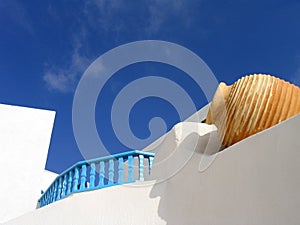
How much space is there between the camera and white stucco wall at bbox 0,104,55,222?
5613mm

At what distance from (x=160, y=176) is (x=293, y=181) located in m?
1.53

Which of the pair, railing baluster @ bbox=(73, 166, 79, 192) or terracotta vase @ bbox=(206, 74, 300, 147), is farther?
railing baluster @ bbox=(73, 166, 79, 192)

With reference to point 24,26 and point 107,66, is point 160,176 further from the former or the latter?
point 24,26

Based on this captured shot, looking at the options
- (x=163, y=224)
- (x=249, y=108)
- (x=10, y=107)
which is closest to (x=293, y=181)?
(x=249, y=108)

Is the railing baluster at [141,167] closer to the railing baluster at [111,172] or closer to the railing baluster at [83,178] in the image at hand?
the railing baluster at [111,172]

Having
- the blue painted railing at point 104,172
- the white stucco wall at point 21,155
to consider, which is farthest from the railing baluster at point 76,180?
the white stucco wall at point 21,155

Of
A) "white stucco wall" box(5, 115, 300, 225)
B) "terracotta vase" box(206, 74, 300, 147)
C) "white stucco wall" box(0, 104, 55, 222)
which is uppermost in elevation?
"white stucco wall" box(0, 104, 55, 222)

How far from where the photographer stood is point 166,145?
310 cm

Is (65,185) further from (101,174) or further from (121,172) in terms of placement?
(121,172)

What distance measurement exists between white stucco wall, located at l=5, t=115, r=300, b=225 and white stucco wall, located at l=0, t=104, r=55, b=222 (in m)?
2.37

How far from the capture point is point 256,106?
2455 millimetres

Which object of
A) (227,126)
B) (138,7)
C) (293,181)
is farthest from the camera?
(138,7)

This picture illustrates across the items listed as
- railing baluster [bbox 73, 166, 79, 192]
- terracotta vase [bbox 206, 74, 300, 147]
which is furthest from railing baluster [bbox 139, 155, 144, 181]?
terracotta vase [bbox 206, 74, 300, 147]

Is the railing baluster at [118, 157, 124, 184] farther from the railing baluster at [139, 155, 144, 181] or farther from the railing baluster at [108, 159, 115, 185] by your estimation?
the railing baluster at [139, 155, 144, 181]
